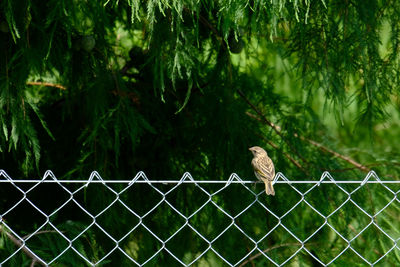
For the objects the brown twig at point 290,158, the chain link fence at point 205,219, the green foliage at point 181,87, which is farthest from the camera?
the brown twig at point 290,158

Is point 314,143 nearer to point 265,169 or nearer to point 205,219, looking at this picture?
point 205,219

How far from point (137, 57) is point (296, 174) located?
75 cm

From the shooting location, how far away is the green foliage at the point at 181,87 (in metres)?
1.83

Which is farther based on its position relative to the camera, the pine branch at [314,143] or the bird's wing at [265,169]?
the pine branch at [314,143]

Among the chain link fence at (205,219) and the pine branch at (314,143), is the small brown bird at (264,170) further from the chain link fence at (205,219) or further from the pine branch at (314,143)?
the pine branch at (314,143)

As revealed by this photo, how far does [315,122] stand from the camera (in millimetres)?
2643

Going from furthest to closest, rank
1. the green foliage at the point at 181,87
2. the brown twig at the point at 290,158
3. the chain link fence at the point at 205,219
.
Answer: the brown twig at the point at 290,158 < the chain link fence at the point at 205,219 < the green foliage at the point at 181,87

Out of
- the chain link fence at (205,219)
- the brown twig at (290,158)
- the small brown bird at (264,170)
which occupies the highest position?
the small brown bird at (264,170)

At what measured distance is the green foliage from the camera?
5.99ft

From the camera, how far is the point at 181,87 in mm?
2387

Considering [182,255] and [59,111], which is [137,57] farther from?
[182,255]

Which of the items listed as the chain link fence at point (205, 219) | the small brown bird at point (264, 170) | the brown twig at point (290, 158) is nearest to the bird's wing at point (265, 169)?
the small brown bird at point (264, 170)

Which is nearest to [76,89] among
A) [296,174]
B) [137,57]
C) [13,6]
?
[137,57]

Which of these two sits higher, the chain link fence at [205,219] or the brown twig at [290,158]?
the brown twig at [290,158]
